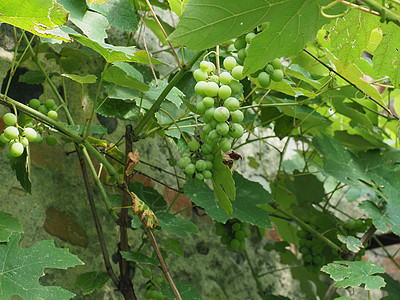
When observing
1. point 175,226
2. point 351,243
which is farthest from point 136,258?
point 351,243

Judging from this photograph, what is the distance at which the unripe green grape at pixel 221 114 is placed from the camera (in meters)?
0.79

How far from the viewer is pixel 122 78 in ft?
3.38

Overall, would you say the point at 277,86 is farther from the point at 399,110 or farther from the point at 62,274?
the point at 399,110

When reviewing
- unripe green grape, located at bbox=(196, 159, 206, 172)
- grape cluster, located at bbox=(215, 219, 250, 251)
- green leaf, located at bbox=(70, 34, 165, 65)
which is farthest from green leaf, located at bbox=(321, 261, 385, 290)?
green leaf, located at bbox=(70, 34, 165, 65)

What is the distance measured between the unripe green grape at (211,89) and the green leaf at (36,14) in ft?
0.90

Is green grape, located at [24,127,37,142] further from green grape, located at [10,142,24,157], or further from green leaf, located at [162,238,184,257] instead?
green leaf, located at [162,238,184,257]

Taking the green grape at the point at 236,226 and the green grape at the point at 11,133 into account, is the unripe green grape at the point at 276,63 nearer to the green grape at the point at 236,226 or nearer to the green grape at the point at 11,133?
the green grape at the point at 11,133

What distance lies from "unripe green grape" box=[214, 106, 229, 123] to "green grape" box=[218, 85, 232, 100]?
2 centimetres

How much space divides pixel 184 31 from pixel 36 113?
0.52 m

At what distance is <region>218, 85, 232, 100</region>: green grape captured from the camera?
0.79 meters

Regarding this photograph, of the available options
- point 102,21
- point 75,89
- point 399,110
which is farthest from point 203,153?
point 399,110

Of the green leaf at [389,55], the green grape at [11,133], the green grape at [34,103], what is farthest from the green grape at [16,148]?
the green leaf at [389,55]

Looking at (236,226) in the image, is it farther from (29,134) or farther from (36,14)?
(36,14)

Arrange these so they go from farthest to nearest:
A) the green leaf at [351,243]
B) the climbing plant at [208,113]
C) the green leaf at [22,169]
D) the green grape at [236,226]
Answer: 1. the green grape at [236,226]
2. the green leaf at [351,243]
3. the green leaf at [22,169]
4. the climbing plant at [208,113]
